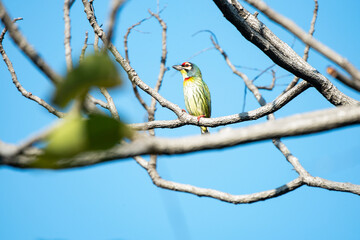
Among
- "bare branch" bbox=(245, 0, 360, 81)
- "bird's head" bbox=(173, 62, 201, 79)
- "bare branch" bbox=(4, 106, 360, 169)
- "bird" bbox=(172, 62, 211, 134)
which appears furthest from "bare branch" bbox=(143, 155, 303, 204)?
"bird's head" bbox=(173, 62, 201, 79)

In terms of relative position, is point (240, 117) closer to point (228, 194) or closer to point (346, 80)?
point (228, 194)

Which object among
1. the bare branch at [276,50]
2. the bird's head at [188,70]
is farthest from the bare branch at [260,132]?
the bird's head at [188,70]

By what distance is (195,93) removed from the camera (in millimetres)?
7875

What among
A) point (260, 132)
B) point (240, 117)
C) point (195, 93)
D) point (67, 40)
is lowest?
point (260, 132)

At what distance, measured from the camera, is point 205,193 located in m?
3.24

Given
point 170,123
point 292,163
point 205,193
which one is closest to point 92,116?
point 205,193

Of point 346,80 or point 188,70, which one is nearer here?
point 346,80

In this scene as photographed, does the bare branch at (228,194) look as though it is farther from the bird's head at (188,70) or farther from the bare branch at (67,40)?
the bird's head at (188,70)

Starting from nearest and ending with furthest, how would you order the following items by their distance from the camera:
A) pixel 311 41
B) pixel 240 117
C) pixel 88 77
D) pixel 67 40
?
pixel 88 77 → pixel 311 41 → pixel 67 40 → pixel 240 117

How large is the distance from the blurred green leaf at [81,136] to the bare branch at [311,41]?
74 centimetres

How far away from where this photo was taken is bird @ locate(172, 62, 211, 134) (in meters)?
7.84

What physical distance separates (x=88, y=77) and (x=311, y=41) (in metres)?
0.79

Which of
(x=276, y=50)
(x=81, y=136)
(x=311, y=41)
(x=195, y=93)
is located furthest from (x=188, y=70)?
(x=81, y=136)

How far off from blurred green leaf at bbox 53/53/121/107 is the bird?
22.4 ft
